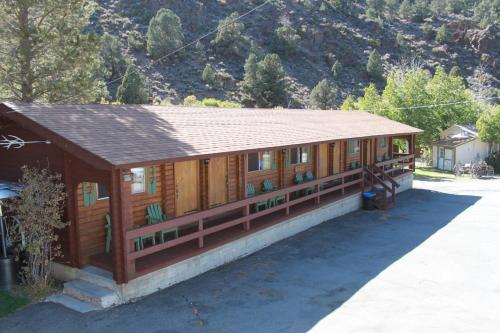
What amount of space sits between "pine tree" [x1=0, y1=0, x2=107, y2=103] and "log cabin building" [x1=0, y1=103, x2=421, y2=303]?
8272 mm

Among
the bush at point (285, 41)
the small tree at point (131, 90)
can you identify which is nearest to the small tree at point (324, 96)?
the bush at point (285, 41)

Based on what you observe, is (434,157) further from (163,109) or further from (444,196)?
(163,109)

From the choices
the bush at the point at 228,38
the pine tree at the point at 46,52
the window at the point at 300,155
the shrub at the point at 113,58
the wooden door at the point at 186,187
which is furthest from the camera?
the bush at the point at 228,38

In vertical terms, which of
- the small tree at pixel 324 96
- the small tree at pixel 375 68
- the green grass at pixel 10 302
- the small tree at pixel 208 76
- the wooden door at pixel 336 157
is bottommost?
the green grass at pixel 10 302

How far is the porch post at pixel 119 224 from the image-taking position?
868cm

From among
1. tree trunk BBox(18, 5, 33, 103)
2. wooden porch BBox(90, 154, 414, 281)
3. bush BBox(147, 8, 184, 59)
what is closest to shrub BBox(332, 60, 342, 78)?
bush BBox(147, 8, 184, 59)

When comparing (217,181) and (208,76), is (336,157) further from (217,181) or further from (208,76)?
(208,76)

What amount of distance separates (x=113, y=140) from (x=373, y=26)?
8450 cm

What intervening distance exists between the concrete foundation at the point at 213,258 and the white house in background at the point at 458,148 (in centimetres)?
2446

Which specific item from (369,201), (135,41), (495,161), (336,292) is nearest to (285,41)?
(135,41)

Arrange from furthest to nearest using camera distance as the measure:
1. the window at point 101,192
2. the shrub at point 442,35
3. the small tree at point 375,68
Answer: the shrub at point 442,35 → the small tree at point 375,68 → the window at point 101,192

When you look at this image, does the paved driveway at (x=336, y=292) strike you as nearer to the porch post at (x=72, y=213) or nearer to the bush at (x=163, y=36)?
the porch post at (x=72, y=213)

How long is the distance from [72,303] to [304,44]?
73.5 m

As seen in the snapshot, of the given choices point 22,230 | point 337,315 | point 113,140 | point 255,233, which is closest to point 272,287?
point 337,315
